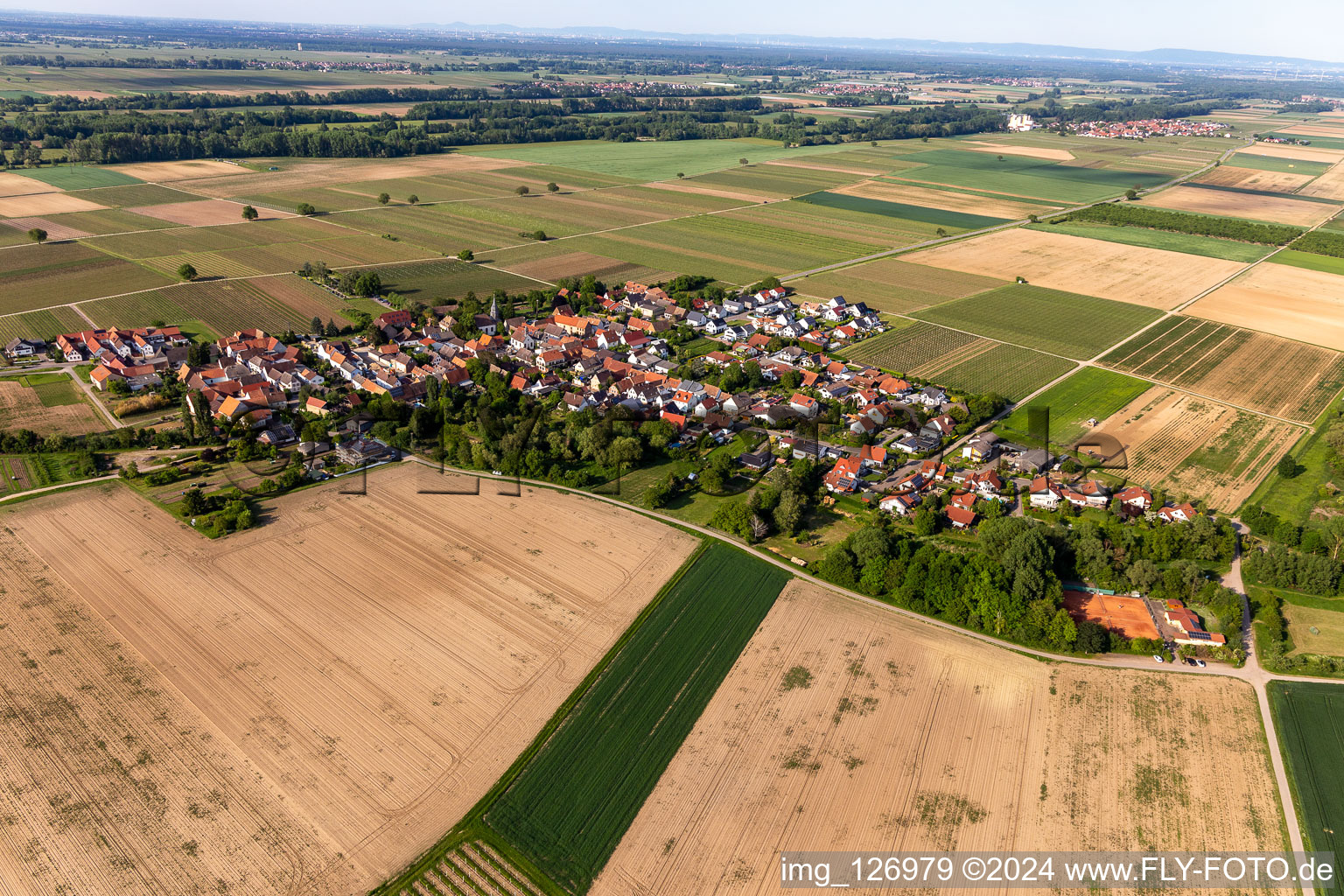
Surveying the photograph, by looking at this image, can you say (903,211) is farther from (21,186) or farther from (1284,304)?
→ (21,186)

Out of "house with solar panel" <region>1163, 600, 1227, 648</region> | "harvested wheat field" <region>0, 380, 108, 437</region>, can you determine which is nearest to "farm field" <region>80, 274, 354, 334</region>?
"harvested wheat field" <region>0, 380, 108, 437</region>

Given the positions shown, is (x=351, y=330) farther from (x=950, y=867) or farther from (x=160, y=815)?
(x=950, y=867)

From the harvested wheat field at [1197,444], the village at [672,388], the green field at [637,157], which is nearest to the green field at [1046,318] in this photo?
the village at [672,388]

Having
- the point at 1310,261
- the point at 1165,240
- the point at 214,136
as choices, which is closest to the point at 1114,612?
the point at 1310,261

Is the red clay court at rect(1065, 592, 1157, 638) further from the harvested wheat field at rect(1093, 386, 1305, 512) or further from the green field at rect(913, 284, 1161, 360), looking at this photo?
the green field at rect(913, 284, 1161, 360)

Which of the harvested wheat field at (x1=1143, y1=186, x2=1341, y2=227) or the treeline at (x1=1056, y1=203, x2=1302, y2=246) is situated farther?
the harvested wheat field at (x1=1143, y1=186, x2=1341, y2=227)
